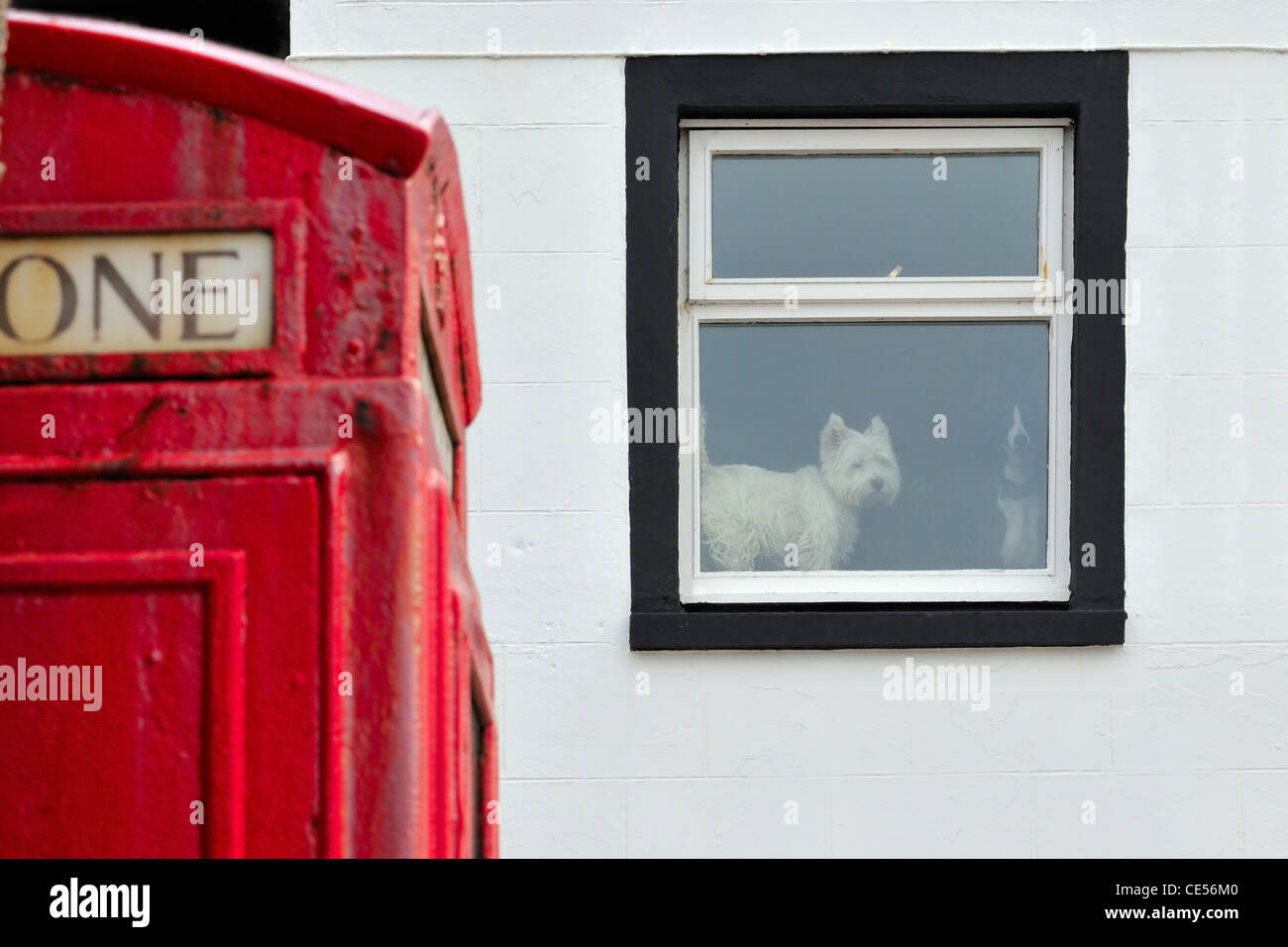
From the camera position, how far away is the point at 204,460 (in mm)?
1501

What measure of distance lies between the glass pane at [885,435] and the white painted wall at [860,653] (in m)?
0.30

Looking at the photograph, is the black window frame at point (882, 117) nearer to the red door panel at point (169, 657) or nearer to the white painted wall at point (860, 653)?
the white painted wall at point (860, 653)

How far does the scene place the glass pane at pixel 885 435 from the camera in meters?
4.24

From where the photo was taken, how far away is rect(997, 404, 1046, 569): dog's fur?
4.23 meters

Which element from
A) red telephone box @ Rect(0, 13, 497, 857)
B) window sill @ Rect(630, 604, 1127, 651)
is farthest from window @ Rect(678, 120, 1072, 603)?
red telephone box @ Rect(0, 13, 497, 857)

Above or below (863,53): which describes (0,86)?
below

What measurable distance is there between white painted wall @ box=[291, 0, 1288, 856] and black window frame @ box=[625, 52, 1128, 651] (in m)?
0.05

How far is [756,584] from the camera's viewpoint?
163 inches

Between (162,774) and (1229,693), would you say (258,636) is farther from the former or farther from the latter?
→ (1229,693)

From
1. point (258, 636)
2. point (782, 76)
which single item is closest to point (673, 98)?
point (782, 76)

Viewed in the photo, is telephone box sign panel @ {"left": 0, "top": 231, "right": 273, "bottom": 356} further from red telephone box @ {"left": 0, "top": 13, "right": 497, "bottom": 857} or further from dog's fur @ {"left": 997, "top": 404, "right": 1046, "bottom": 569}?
dog's fur @ {"left": 997, "top": 404, "right": 1046, "bottom": 569}

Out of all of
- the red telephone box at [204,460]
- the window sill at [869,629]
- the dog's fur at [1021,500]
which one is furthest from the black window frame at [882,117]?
the red telephone box at [204,460]
